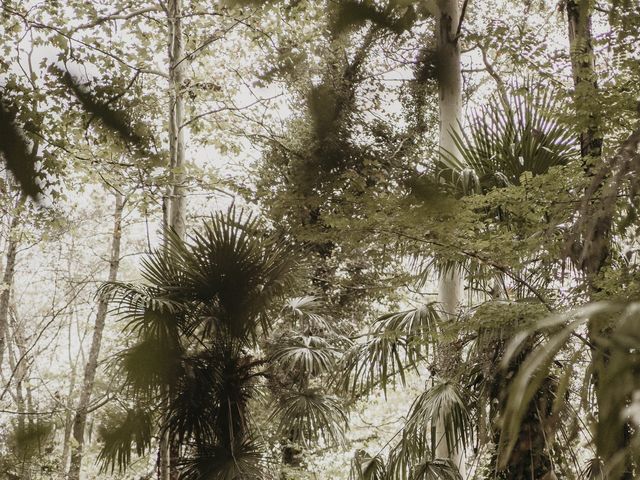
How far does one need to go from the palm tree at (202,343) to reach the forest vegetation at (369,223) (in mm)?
14

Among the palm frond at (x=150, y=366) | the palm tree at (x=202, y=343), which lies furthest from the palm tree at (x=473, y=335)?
the palm frond at (x=150, y=366)

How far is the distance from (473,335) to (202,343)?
1.60 meters

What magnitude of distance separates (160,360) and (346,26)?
9.74 feet

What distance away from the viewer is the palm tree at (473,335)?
106 inches

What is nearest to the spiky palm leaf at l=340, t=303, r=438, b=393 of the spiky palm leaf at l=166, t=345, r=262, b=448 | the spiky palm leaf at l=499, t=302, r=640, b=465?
the spiky palm leaf at l=166, t=345, r=262, b=448

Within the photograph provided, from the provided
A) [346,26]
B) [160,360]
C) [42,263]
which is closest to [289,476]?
[160,360]

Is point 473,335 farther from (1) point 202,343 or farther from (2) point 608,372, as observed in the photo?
(2) point 608,372

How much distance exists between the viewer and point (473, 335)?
2.98m

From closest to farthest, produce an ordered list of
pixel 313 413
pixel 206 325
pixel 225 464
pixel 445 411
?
pixel 445 411 < pixel 225 464 < pixel 206 325 < pixel 313 413

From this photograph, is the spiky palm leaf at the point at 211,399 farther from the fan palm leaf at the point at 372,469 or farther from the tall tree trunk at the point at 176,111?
the tall tree trunk at the point at 176,111

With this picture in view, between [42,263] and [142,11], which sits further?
[42,263]

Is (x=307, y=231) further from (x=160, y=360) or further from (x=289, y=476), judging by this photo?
(x=289, y=476)

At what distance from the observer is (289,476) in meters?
4.13

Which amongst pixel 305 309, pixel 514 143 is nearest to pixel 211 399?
pixel 305 309
